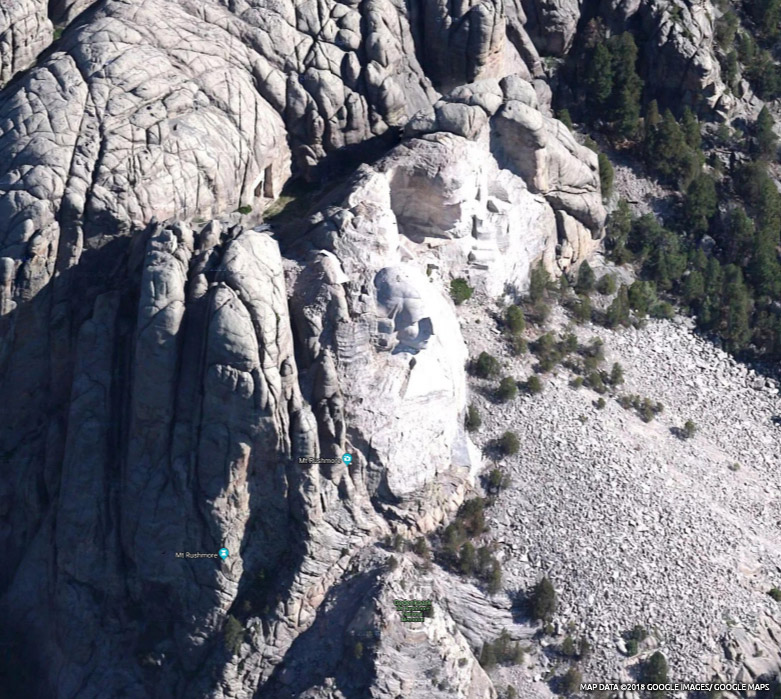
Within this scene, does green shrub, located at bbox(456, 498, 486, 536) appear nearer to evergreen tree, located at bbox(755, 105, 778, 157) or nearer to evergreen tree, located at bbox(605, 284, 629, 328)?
evergreen tree, located at bbox(605, 284, 629, 328)

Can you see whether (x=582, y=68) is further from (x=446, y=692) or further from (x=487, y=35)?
(x=446, y=692)

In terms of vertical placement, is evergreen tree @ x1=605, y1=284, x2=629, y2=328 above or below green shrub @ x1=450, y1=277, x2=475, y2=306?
above

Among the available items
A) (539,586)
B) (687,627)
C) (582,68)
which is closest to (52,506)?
(539,586)

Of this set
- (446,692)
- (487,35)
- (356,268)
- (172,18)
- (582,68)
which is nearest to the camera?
(446,692)

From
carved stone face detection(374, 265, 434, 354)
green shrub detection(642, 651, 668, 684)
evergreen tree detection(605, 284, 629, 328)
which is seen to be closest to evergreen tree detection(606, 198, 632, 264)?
evergreen tree detection(605, 284, 629, 328)

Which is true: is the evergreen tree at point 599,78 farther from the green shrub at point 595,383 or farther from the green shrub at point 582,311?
the green shrub at point 595,383

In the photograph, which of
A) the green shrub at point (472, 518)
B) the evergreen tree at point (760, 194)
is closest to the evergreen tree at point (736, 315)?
the evergreen tree at point (760, 194)
